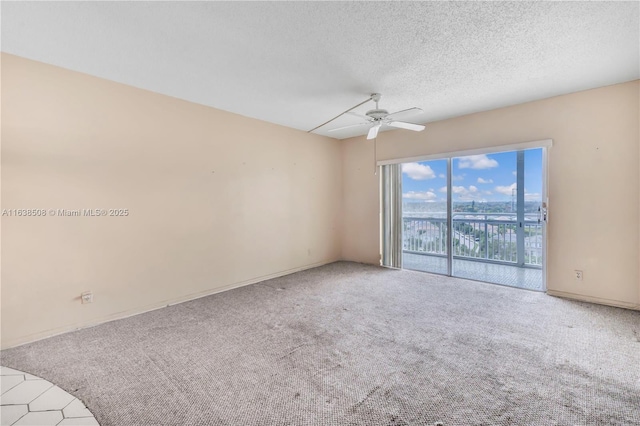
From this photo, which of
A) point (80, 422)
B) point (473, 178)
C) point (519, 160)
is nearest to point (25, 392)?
point (80, 422)

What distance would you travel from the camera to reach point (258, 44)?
2352 mm

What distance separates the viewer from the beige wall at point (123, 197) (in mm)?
2545

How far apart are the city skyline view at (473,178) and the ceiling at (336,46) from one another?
147 cm

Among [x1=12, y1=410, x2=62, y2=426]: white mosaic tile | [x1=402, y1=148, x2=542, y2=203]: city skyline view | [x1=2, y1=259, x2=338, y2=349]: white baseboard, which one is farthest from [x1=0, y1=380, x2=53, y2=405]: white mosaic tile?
[x1=402, y1=148, x2=542, y2=203]: city skyline view

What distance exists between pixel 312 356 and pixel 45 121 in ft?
10.5

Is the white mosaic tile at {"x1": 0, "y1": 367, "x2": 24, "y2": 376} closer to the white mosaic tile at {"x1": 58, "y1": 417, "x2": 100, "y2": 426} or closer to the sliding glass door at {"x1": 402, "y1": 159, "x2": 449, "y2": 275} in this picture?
the white mosaic tile at {"x1": 58, "y1": 417, "x2": 100, "y2": 426}

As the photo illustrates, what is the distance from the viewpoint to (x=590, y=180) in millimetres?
3414

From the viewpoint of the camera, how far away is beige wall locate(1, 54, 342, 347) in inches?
100

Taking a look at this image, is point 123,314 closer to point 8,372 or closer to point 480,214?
point 8,372

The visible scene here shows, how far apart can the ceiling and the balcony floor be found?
2.62 m

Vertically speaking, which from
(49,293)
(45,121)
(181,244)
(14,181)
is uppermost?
(45,121)

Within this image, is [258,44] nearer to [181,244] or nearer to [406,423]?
[181,244]

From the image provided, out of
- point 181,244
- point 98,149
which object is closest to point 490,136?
point 181,244

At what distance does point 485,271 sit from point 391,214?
6.11 feet
